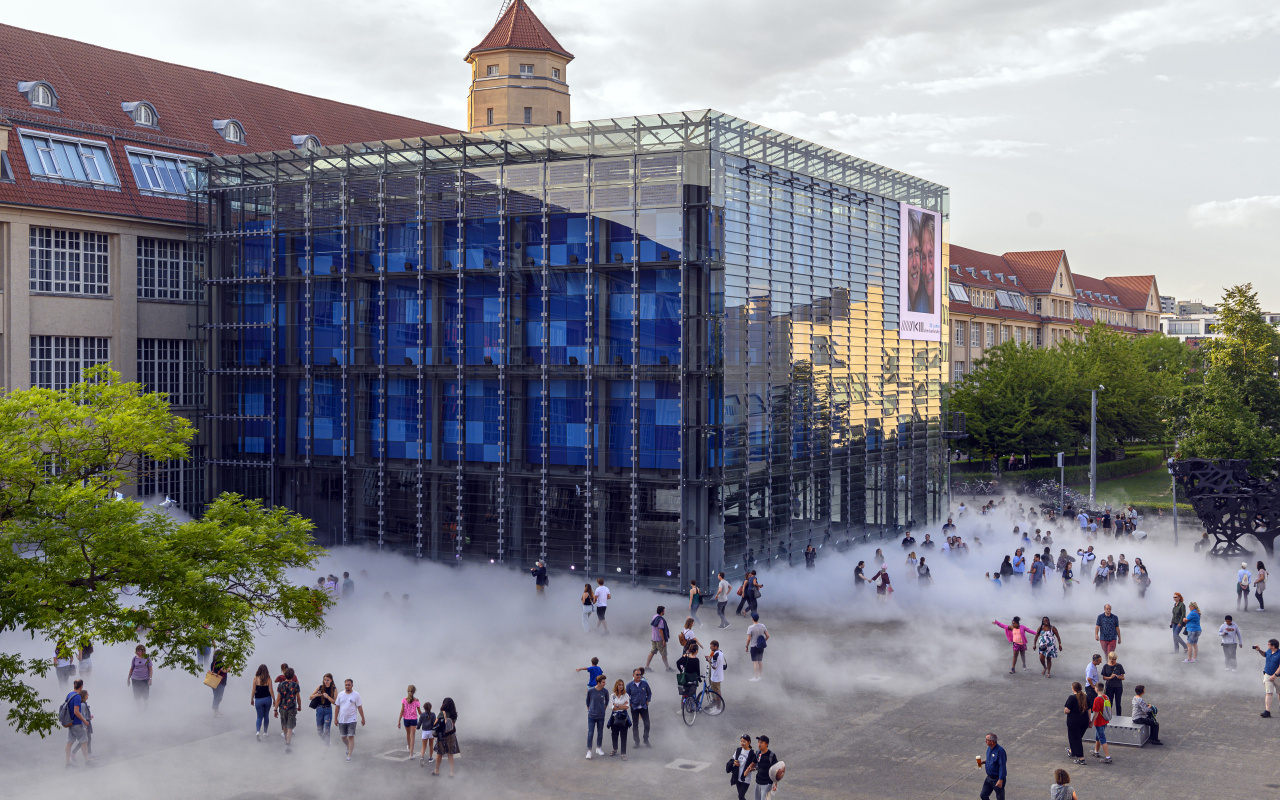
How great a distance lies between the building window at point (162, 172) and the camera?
47562 millimetres

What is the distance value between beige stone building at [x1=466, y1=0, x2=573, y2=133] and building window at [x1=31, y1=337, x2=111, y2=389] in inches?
1334

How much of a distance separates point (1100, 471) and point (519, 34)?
4964cm

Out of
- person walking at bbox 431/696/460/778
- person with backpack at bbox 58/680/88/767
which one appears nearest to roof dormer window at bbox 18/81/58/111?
person with backpack at bbox 58/680/88/767

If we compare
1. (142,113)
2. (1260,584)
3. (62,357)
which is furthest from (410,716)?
(142,113)

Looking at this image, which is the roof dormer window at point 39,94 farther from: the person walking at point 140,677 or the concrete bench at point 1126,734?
the concrete bench at point 1126,734

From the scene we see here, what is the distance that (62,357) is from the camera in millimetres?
44625

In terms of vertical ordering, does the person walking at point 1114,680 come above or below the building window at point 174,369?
below

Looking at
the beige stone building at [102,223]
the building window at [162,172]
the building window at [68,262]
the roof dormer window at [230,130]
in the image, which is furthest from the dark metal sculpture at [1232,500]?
the roof dormer window at [230,130]

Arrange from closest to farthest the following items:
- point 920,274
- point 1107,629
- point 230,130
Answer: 1. point 1107,629
2. point 920,274
3. point 230,130

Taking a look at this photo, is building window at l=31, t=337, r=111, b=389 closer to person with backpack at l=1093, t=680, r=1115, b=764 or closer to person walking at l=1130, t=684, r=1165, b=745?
person with backpack at l=1093, t=680, r=1115, b=764

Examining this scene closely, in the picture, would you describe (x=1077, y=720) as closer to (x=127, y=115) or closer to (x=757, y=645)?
(x=757, y=645)

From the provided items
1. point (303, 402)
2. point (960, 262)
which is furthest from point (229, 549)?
point (960, 262)

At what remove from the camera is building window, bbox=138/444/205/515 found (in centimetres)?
4703

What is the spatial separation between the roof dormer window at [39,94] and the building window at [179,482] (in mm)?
14419
